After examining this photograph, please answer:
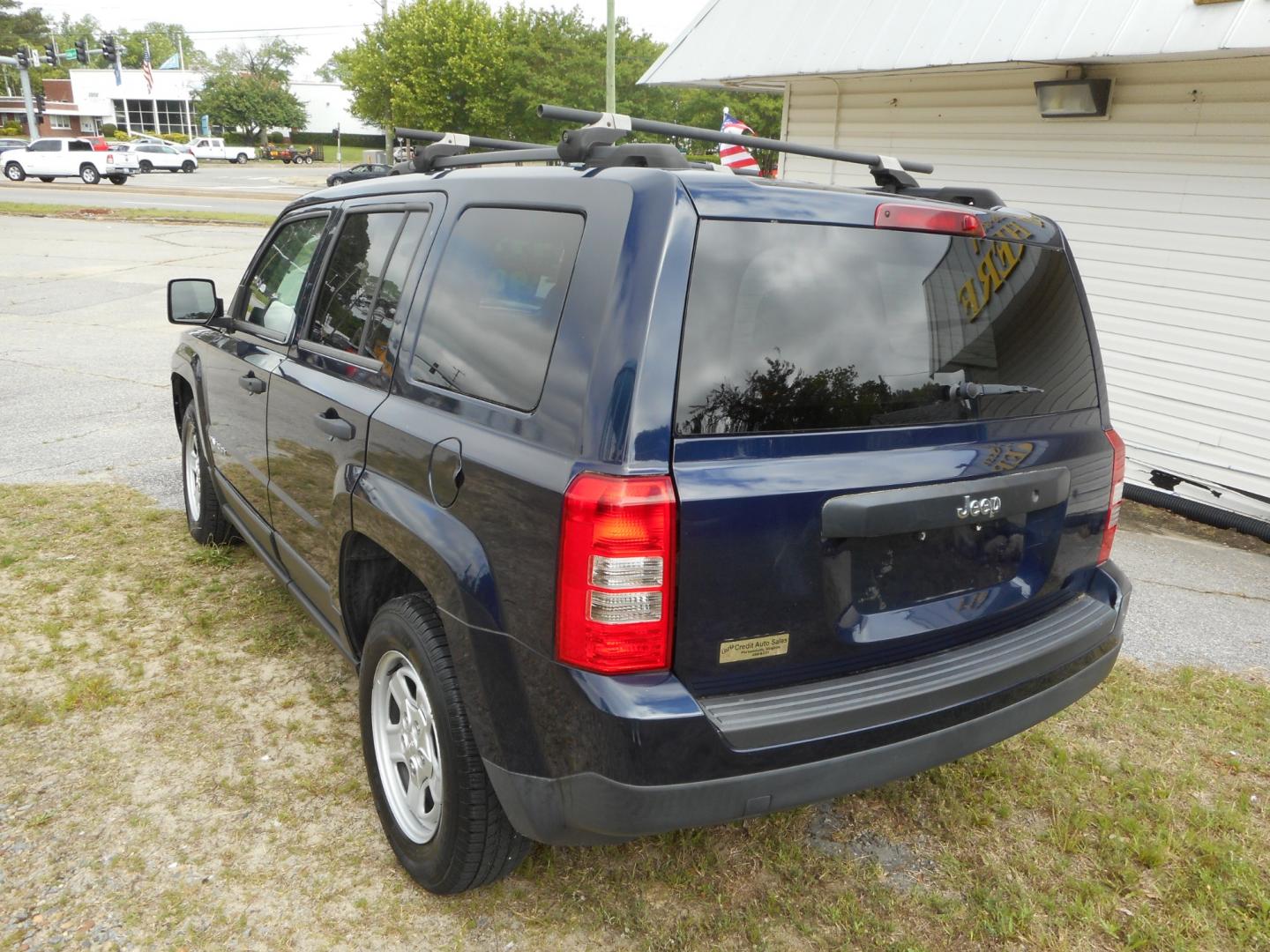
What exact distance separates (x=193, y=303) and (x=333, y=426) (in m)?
2.12

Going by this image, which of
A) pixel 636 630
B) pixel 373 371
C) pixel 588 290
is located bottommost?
pixel 636 630

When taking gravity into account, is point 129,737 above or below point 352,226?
below

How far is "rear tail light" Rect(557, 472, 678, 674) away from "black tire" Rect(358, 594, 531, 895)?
504mm

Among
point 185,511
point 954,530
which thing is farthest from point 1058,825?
point 185,511

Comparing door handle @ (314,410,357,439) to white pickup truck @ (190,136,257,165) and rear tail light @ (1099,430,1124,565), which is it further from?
white pickup truck @ (190,136,257,165)

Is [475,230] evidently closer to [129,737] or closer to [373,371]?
[373,371]

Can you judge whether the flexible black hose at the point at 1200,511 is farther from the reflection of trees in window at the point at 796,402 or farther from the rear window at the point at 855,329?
the reflection of trees in window at the point at 796,402

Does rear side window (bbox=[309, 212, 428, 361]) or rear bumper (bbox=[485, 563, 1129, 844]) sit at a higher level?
rear side window (bbox=[309, 212, 428, 361])

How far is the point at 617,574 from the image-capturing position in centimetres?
204

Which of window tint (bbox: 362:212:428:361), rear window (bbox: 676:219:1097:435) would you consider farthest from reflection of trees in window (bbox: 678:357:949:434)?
window tint (bbox: 362:212:428:361)

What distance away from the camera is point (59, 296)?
13625 mm

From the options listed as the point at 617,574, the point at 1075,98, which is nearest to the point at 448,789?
the point at 617,574

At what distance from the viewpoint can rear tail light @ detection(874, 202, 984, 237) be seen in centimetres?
239

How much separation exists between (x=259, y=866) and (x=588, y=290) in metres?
1.93
